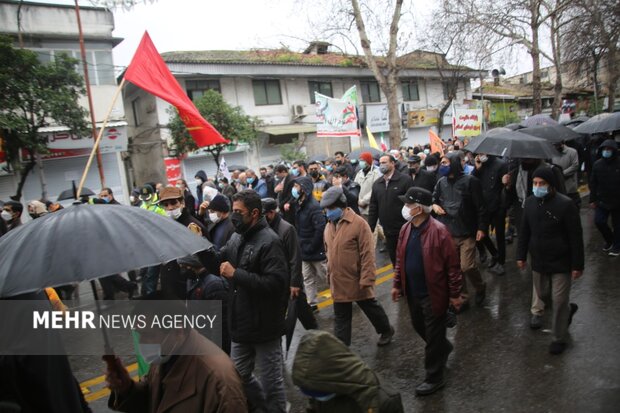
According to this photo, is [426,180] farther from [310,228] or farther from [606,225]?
[606,225]

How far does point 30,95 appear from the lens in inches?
489

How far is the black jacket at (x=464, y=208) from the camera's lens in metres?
5.86

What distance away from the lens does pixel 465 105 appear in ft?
107

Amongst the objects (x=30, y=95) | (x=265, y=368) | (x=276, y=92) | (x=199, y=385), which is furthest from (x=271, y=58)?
(x=199, y=385)

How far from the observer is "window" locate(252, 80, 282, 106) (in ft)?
76.9

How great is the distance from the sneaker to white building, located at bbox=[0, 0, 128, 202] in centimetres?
1648

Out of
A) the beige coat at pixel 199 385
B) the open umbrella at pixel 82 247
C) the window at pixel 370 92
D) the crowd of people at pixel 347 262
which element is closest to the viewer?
the open umbrella at pixel 82 247

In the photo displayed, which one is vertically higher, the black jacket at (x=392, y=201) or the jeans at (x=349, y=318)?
the black jacket at (x=392, y=201)

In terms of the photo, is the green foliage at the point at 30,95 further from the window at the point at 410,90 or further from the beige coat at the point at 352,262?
the window at the point at 410,90

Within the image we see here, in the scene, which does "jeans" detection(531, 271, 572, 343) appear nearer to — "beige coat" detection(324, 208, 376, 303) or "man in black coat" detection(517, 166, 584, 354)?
"man in black coat" detection(517, 166, 584, 354)

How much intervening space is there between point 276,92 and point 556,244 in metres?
21.2

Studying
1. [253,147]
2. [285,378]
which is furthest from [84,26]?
[285,378]

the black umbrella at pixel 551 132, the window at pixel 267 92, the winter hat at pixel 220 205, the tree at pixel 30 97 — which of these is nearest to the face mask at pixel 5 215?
the tree at pixel 30 97

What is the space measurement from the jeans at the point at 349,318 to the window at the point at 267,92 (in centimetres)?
1989
